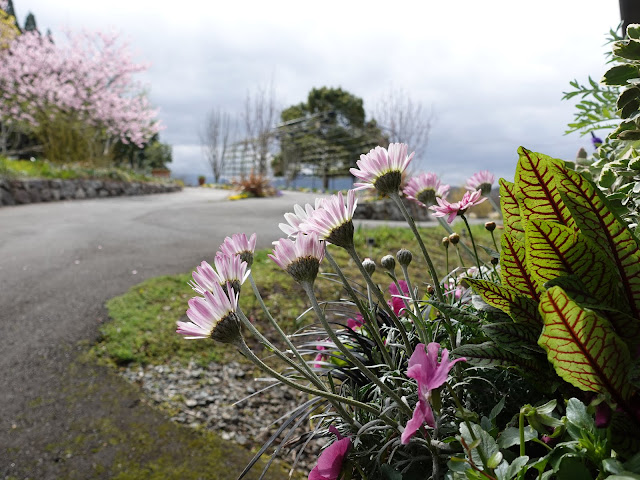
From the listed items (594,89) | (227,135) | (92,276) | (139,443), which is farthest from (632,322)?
(227,135)

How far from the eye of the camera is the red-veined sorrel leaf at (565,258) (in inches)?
19.6

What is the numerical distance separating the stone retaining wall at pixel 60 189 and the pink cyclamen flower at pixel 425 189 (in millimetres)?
11716

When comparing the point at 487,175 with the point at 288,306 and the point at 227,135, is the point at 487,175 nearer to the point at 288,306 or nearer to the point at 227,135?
the point at 288,306

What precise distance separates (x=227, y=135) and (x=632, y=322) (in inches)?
1266

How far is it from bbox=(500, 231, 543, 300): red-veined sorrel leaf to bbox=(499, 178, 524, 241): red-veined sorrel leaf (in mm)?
42

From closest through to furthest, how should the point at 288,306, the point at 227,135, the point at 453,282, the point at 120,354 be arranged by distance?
the point at 453,282 < the point at 120,354 < the point at 288,306 < the point at 227,135

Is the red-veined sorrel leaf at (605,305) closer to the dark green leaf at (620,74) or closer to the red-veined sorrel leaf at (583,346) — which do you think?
the red-veined sorrel leaf at (583,346)

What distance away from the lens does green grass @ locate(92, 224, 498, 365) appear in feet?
Answer: 10.4

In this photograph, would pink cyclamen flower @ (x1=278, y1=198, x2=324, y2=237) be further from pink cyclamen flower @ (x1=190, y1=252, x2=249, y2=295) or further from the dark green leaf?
the dark green leaf

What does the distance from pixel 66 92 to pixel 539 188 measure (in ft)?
58.6

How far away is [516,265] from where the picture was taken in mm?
548

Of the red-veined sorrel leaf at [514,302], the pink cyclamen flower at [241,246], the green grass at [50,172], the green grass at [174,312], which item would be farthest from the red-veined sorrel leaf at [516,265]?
the green grass at [50,172]

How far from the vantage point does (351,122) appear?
27859 millimetres

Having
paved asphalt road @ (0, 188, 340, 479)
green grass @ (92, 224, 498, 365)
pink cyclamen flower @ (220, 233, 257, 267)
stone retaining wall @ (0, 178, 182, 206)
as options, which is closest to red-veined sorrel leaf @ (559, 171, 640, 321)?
pink cyclamen flower @ (220, 233, 257, 267)
